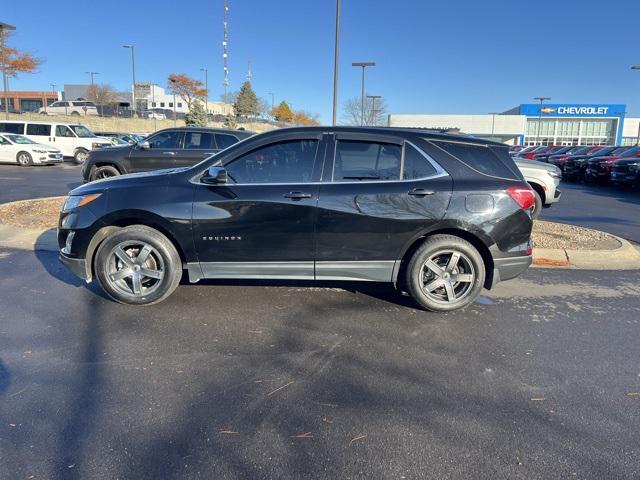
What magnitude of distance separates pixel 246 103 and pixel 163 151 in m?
67.5

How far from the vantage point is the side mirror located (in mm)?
4242

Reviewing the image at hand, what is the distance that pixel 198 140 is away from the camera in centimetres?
1086

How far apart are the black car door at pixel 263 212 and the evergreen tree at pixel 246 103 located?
72.1 meters

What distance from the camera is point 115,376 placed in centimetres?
325

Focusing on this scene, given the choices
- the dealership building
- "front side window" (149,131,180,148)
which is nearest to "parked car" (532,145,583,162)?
"front side window" (149,131,180,148)

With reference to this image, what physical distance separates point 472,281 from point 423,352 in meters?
1.15

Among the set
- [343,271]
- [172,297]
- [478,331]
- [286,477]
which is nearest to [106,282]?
[172,297]

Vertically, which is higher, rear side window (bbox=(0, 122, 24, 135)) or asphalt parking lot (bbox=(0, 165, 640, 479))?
rear side window (bbox=(0, 122, 24, 135))

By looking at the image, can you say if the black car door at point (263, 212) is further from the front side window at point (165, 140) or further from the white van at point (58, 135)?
the white van at point (58, 135)

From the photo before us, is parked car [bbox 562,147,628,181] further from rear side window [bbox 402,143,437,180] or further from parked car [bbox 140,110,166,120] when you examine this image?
parked car [bbox 140,110,166,120]

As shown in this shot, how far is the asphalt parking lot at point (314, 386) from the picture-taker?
2441 millimetres

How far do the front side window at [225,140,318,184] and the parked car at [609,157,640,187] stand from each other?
54.8 feet

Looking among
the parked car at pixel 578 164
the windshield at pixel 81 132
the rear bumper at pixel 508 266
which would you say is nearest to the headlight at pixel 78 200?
the rear bumper at pixel 508 266

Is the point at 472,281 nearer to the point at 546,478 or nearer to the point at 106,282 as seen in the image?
the point at 546,478
